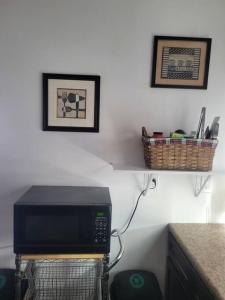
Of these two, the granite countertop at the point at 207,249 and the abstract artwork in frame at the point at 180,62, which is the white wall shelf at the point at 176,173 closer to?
the granite countertop at the point at 207,249

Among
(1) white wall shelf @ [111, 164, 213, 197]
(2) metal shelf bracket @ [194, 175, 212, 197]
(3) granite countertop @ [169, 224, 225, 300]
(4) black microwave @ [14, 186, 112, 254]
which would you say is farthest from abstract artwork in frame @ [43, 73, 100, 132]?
(3) granite countertop @ [169, 224, 225, 300]

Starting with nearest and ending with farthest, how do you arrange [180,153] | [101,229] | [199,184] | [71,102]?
[101,229] < [180,153] < [71,102] < [199,184]

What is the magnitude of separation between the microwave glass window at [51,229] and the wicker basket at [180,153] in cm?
57

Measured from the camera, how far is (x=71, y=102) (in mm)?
1645

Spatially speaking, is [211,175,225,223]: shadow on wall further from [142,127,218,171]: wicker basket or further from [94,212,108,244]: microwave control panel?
[94,212,108,244]: microwave control panel

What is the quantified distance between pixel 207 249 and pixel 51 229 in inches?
32.6

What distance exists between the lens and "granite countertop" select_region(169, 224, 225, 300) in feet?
3.71

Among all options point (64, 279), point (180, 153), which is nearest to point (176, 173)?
point (180, 153)

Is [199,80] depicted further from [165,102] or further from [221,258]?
[221,258]

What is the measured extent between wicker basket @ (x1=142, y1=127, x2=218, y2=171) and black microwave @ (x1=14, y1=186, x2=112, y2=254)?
1.32 ft

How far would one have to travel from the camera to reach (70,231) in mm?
1348

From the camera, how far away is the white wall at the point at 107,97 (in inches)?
63.2

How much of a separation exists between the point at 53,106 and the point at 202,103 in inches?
37.6

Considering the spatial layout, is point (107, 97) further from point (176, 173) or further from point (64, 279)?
point (64, 279)
